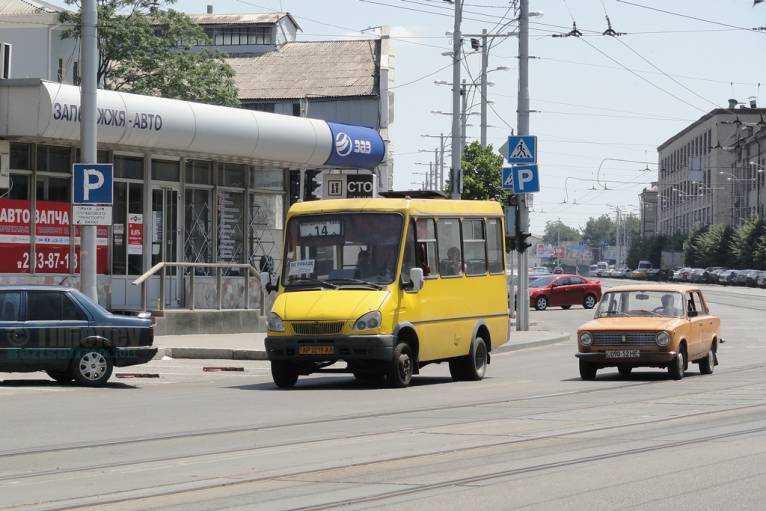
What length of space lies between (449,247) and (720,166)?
126679 mm

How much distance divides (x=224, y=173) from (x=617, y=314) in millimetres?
13895

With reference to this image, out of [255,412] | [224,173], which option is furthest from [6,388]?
[224,173]

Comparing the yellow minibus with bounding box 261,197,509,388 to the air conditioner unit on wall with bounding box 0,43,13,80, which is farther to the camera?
the air conditioner unit on wall with bounding box 0,43,13,80

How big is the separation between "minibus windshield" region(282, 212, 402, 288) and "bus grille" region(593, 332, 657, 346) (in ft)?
12.4

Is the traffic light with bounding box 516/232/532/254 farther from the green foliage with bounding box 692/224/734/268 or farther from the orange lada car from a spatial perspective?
→ the green foliage with bounding box 692/224/734/268

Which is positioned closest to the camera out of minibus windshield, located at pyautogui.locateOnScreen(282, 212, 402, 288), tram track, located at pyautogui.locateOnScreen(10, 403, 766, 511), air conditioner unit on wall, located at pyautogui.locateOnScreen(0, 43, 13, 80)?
tram track, located at pyautogui.locateOnScreen(10, 403, 766, 511)

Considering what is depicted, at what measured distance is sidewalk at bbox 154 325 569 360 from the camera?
2744 centimetres

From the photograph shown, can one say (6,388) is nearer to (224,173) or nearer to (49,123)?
(49,123)

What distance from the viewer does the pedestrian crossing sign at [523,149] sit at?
1495 inches

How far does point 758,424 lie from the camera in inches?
584

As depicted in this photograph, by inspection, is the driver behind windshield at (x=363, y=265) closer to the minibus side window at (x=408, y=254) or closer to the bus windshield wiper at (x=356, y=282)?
the bus windshield wiper at (x=356, y=282)

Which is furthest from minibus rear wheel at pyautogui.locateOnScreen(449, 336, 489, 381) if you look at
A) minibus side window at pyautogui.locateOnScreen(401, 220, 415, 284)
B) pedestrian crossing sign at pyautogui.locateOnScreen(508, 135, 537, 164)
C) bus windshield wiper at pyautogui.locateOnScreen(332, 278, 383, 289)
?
pedestrian crossing sign at pyautogui.locateOnScreen(508, 135, 537, 164)

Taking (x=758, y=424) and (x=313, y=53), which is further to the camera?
(x=313, y=53)

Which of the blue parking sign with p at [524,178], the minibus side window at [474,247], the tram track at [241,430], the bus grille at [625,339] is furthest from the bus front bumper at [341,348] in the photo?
the blue parking sign with p at [524,178]
